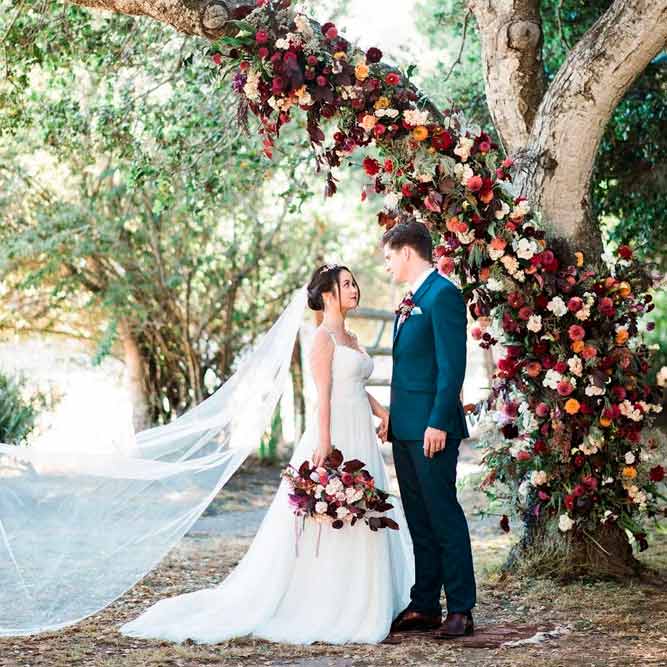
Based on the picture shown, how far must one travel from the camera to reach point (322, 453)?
185 inches

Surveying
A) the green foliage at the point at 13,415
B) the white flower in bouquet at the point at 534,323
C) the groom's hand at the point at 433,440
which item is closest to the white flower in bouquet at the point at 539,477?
the white flower in bouquet at the point at 534,323

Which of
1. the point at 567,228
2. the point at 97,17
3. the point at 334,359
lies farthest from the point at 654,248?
the point at 97,17

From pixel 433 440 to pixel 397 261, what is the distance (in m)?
0.87

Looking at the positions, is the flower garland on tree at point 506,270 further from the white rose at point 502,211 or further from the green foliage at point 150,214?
the green foliage at point 150,214

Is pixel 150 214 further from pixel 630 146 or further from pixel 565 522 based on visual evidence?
pixel 565 522

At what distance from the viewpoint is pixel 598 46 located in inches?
203

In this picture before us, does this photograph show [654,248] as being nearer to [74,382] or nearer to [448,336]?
[448,336]

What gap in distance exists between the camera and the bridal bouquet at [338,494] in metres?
4.59

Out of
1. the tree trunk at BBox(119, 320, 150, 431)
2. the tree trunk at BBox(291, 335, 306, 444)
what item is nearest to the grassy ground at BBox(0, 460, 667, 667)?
the tree trunk at BBox(119, 320, 150, 431)

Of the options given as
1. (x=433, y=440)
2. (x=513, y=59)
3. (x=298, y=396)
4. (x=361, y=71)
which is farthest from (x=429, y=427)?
(x=298, y=396)

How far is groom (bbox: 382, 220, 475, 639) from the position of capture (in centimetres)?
436

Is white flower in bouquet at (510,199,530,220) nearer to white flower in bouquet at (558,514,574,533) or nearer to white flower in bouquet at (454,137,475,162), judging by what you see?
white flower in bouquet at (454,137,475,162)

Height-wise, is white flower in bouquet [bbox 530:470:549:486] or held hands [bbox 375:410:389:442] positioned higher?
held hands [bbox 375:410:389:442]

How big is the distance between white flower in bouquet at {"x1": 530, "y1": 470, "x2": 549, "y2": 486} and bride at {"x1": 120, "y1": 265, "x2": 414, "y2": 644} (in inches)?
32.4
